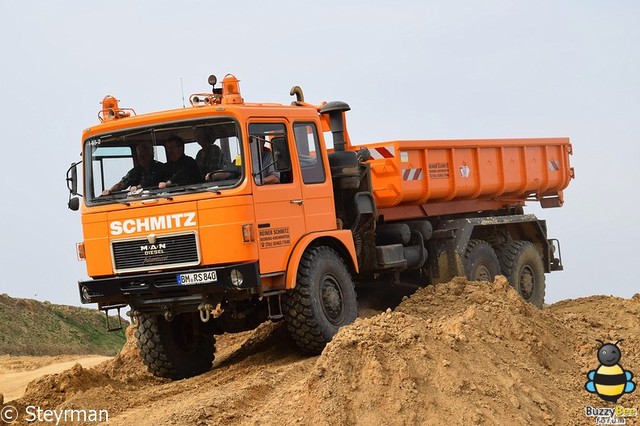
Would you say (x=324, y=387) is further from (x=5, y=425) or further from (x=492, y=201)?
(x=492, y=201)

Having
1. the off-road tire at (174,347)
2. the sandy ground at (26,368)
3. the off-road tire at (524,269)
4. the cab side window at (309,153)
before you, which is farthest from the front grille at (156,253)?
the off-road tire at (524,269)

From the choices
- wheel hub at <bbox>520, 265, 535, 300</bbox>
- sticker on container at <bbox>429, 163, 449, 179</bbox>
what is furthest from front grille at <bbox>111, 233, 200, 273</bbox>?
wheel hub at <bbox>520, 265, 535, 300</bbox>

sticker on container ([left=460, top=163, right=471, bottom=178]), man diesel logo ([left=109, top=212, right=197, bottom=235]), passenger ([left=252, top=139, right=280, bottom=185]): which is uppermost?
passenger ([left=252, top=139, right=280, bottom=185])

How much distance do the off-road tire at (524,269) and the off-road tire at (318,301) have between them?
4.39m

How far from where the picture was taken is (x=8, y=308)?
20891 mm

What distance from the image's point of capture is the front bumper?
9602 mm

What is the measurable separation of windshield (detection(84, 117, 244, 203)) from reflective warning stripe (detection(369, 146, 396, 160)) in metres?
2.92

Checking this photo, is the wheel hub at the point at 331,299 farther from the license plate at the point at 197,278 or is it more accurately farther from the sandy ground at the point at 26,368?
the sandy ground at the point at 26,368

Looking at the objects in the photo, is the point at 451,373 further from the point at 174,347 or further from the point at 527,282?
the point at 527,282

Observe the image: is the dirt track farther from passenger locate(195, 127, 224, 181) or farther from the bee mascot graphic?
passenger locate(195, 127, 224, 181)

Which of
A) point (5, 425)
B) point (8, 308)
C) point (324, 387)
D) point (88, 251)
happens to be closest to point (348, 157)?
point (88, 251)

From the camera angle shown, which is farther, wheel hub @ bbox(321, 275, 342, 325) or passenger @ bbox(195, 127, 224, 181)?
wheel hub @ bbox(321, 275, 342, 325)

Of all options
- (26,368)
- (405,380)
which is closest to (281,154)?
(405,380)

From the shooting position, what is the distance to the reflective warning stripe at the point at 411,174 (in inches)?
488
